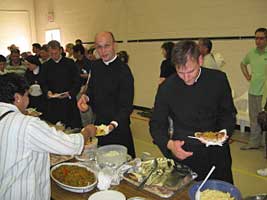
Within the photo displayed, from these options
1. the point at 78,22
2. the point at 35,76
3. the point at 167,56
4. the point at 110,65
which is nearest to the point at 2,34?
the point at 78,22

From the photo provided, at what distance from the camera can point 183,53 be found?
172 centimetres

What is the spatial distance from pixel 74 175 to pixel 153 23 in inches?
195

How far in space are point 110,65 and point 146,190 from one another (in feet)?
3.85

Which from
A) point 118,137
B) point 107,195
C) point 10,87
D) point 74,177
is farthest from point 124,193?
point 118,137

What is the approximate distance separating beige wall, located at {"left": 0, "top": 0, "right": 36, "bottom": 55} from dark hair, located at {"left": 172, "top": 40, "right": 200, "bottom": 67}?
859 cm

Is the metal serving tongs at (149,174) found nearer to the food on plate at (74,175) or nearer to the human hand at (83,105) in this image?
the food on plate at (74,175)

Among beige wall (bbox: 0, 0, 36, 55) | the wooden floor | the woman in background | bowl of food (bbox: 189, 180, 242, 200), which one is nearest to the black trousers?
bowl of food (bbox: 189, 180, 242, 200)

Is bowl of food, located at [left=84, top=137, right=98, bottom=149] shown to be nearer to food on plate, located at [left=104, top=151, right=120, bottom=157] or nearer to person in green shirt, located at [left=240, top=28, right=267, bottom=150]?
food on plate, located at [left=104, top=151, right=120, bottom=157]

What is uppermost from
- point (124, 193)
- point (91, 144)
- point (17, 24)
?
point (17, 24)

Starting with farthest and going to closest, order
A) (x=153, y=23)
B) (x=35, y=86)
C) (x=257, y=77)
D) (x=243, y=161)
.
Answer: (x=153, y=23), (x=35, y=86), (x=257, y=77), (x=243, y=161)

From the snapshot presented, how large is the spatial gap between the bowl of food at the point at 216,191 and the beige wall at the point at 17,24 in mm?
8939

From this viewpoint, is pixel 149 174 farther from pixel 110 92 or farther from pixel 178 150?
pixel 110 92

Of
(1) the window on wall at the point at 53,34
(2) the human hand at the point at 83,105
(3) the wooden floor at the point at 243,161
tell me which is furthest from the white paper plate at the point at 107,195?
(1) the window on wall at the point at 53,34

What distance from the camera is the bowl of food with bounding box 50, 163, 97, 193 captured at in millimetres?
1663
